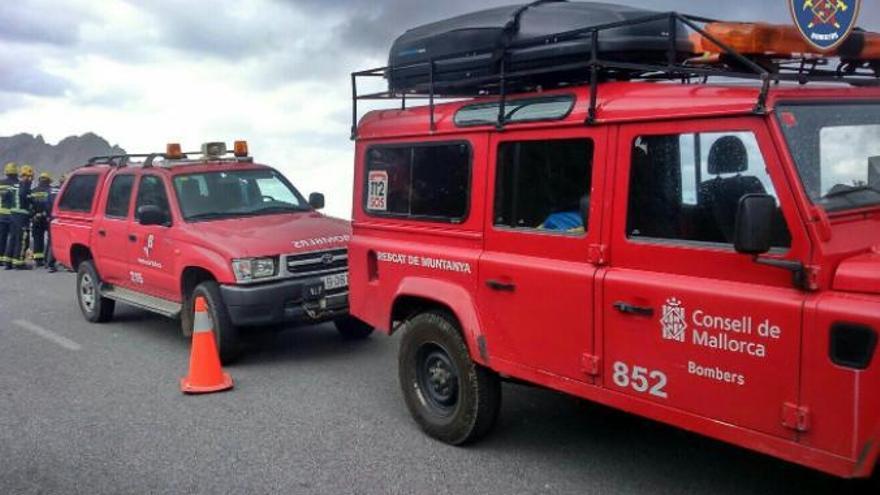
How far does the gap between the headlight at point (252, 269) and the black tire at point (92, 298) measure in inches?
125

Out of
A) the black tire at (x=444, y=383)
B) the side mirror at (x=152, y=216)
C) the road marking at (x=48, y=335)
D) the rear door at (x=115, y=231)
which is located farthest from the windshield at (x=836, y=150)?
the rear door at (x=115, y=231)

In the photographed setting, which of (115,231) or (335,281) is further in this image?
(115,231)

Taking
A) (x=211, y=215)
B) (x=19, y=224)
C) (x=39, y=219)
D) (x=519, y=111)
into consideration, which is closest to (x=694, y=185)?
(x=519, y=111)

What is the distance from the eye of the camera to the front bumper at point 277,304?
23.8ft

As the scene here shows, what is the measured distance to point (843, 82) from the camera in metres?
4.06

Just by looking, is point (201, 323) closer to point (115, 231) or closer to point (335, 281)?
point (335, 281)

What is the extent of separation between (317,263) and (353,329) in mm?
1026

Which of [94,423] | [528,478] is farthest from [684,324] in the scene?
[94,423]

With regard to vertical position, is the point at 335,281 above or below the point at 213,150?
below

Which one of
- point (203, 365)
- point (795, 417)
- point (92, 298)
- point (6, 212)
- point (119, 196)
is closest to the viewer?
point (795, 417)

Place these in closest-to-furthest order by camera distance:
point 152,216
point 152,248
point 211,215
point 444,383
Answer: point 444,383, point 152,216, point 211,215, point 152,248

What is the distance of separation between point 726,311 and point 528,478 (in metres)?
1.69

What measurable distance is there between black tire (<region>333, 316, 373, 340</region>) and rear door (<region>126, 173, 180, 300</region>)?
5.43 feet

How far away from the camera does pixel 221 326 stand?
7.34 metres
